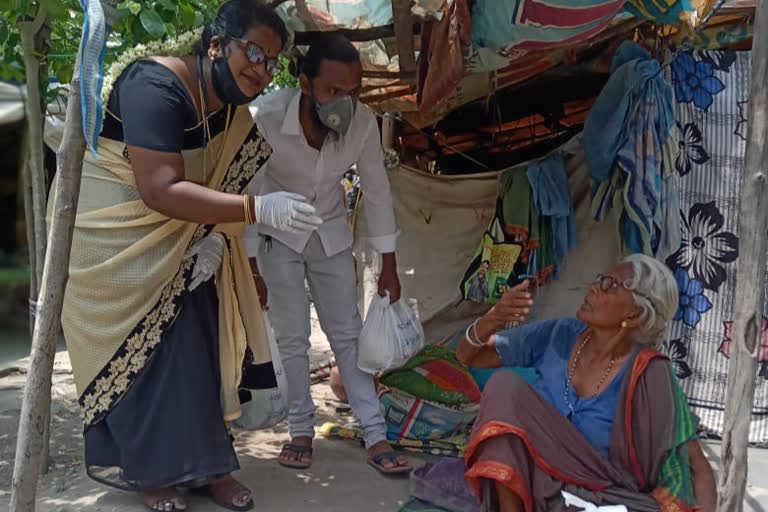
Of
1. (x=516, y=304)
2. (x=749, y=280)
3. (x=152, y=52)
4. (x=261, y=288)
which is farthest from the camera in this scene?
(x=261, y=288)

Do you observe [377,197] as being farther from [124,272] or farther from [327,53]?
[124,272]

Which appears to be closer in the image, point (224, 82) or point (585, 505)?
point (585, 505)

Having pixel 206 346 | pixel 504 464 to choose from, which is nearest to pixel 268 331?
pixel 206 346

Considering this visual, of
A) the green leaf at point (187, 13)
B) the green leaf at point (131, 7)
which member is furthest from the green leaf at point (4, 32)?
the green leaf at point (187, 13)

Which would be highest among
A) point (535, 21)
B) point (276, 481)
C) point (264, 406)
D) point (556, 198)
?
point (535, 21)

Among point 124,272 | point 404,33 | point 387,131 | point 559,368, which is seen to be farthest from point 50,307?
point 387,131

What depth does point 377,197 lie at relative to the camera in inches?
137

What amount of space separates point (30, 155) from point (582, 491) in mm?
2488

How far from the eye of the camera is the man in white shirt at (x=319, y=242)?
3.23 m

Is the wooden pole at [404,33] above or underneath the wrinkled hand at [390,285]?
above

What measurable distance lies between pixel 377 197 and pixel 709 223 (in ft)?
5.23

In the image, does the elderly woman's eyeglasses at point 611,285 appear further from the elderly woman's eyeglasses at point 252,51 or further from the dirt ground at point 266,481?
the elderly woman's eyeglasses at point 252,51

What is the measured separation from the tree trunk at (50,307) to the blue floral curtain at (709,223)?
8.98 feet

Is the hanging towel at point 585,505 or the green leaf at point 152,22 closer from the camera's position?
the hanging towel at point 585,505
